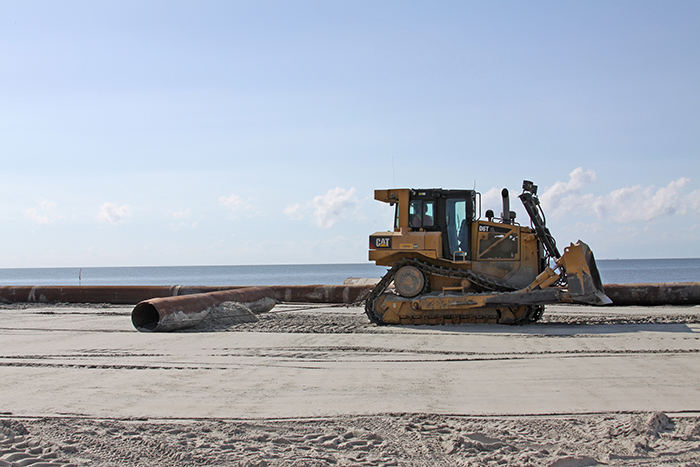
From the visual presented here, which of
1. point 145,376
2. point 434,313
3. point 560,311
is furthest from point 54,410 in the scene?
point 560,311

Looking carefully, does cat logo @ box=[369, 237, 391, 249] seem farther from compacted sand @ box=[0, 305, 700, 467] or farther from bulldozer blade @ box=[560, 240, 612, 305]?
bulldozer blade @ box=[560, 240, 612, 305]

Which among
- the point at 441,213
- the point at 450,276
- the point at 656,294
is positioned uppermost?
the point at 441,213

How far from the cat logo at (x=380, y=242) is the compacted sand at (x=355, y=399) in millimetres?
2372

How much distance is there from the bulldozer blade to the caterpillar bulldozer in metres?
0.54

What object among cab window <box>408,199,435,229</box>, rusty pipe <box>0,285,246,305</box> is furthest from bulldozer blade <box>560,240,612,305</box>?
rusty pipe <box>0,285,246,305</box>

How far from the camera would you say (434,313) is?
12.4 m

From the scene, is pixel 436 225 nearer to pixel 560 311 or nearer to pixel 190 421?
pixel 560 311

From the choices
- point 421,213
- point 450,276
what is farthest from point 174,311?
point 450,276

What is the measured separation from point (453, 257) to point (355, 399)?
708cm

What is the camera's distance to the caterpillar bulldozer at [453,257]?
12344 mm

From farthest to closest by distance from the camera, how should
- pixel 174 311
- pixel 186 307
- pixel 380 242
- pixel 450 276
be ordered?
1. pixel 380 242
2. pixel 450 276
3. pixel 186 307
4. pixel 174 311

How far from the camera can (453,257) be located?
12.6 metres

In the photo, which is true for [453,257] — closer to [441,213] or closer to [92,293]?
[441,213]

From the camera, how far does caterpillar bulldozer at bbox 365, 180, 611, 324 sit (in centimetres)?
1234
